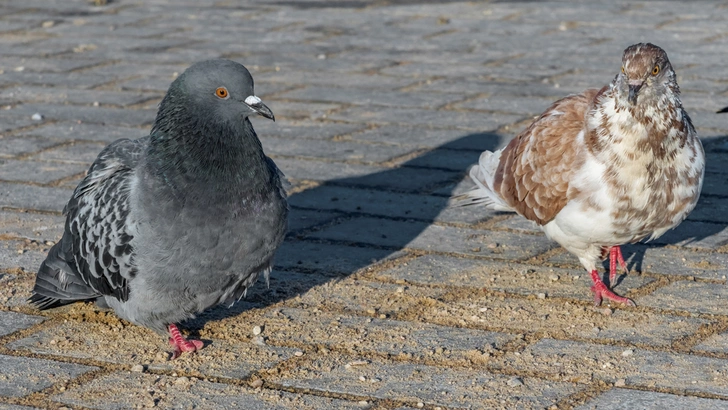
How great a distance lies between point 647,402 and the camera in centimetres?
341

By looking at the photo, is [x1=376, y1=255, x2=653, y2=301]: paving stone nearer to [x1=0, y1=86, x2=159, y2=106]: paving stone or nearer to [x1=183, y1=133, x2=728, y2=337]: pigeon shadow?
[x1=183, y1=133, x2=728, y2=337]: pigeon shadow

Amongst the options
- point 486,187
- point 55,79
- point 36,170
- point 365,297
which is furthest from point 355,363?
point 55,79

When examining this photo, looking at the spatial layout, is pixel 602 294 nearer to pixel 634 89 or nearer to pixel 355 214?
pixel 634 89

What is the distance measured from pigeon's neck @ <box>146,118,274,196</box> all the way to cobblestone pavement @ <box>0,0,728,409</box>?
0.58 m

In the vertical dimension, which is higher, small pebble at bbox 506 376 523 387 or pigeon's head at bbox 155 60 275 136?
pigeon's head at bbox 155 60 275 136

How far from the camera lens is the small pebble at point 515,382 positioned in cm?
355

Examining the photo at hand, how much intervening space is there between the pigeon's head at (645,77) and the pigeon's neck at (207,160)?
141cm

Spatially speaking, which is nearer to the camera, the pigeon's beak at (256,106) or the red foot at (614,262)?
the pigeon's beak at (256,106)

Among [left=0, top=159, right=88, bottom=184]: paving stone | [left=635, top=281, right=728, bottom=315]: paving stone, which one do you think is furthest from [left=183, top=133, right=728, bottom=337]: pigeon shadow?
[left=0, top=159, right=88, bottom=184]: paving stone

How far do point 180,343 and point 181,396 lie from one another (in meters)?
0.40

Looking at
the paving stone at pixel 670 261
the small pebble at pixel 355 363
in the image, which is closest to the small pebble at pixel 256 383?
the small pebble at pixel 355 363

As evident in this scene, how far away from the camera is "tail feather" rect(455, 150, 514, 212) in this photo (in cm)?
507

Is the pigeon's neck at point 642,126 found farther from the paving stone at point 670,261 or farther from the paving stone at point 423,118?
the paving stone at point 423,118

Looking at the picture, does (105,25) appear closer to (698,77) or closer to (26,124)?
(26,124)
